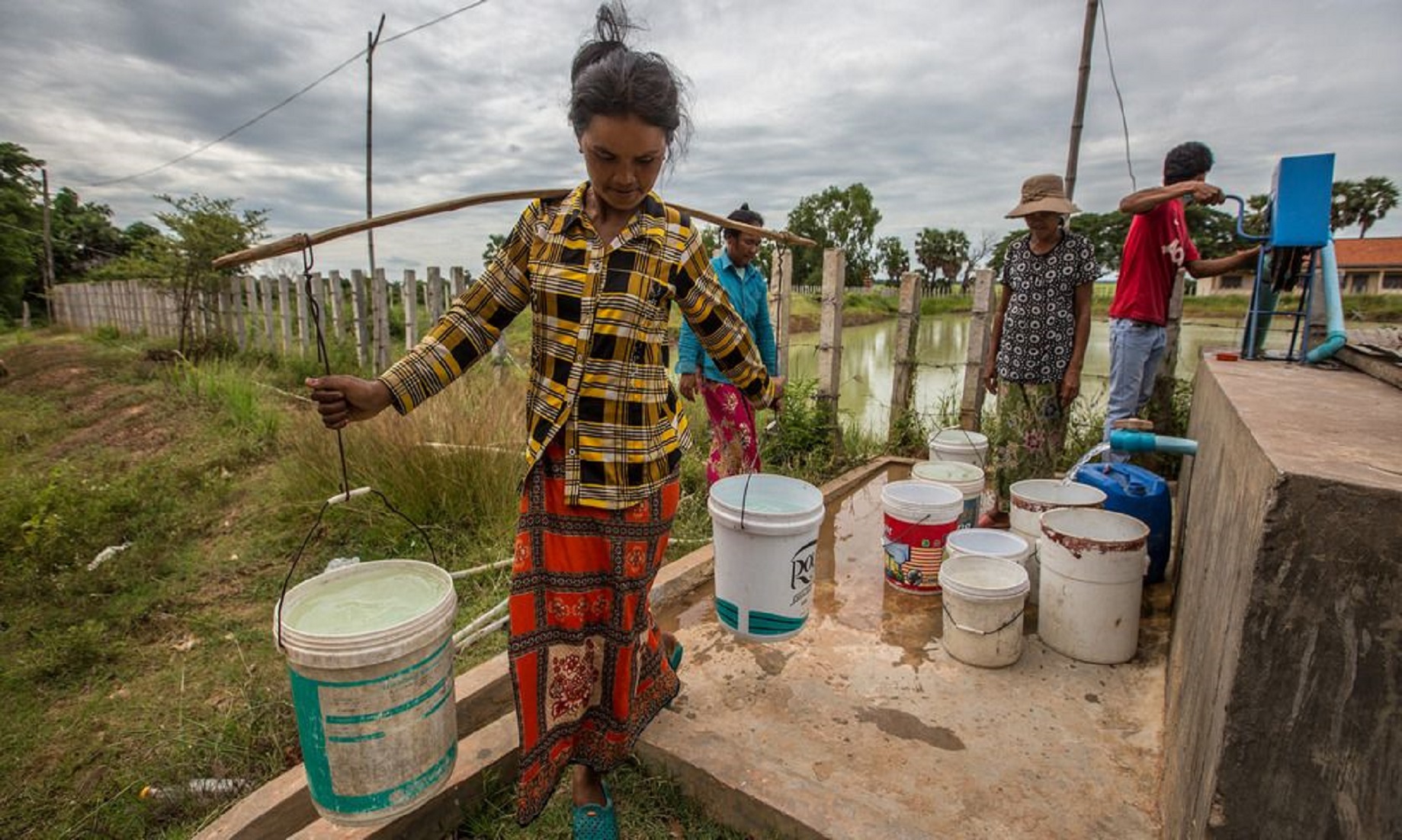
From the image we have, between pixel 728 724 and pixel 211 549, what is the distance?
388 cm

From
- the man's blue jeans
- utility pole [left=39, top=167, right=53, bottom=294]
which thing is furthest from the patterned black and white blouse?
utility pole [left=39, top=167, right=53, bottom=294]

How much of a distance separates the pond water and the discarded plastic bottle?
4607 mm

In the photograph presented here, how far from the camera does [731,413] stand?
3.50 metres

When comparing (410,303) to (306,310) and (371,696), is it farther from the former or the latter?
(371,696)

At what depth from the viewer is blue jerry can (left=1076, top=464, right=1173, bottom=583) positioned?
9.64 feet

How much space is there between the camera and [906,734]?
2.15 m

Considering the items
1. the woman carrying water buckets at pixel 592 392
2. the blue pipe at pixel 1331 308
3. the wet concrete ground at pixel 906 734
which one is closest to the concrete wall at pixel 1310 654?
the wet concrete ground at pixel 906 734

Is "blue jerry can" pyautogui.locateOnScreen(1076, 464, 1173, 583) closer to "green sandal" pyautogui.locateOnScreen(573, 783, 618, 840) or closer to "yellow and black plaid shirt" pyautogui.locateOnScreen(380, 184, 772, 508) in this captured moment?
"yellow and black plaid shirt" pyautogui.locateOnScreen(380, 184, 772, 508)

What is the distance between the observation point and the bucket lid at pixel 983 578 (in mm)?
2453

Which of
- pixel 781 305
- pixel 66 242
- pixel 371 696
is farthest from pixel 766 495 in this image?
pixel 66 242

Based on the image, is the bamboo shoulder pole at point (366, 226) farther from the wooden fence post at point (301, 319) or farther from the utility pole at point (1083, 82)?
the wooden fence post at point (301, 319)

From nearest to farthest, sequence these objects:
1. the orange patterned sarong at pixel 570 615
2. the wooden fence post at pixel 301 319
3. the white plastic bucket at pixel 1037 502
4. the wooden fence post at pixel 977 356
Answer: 1. the orange patterned sarong at pixel 570 615
2. the white plastic bucket at pixel 1037 502
3. the wooden fence post at pixel 977 356
4. the wooden fence post at pixel 301 319

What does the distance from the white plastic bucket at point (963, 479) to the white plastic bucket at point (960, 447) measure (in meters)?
0.39

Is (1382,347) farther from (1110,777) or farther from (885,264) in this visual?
(885,264)
